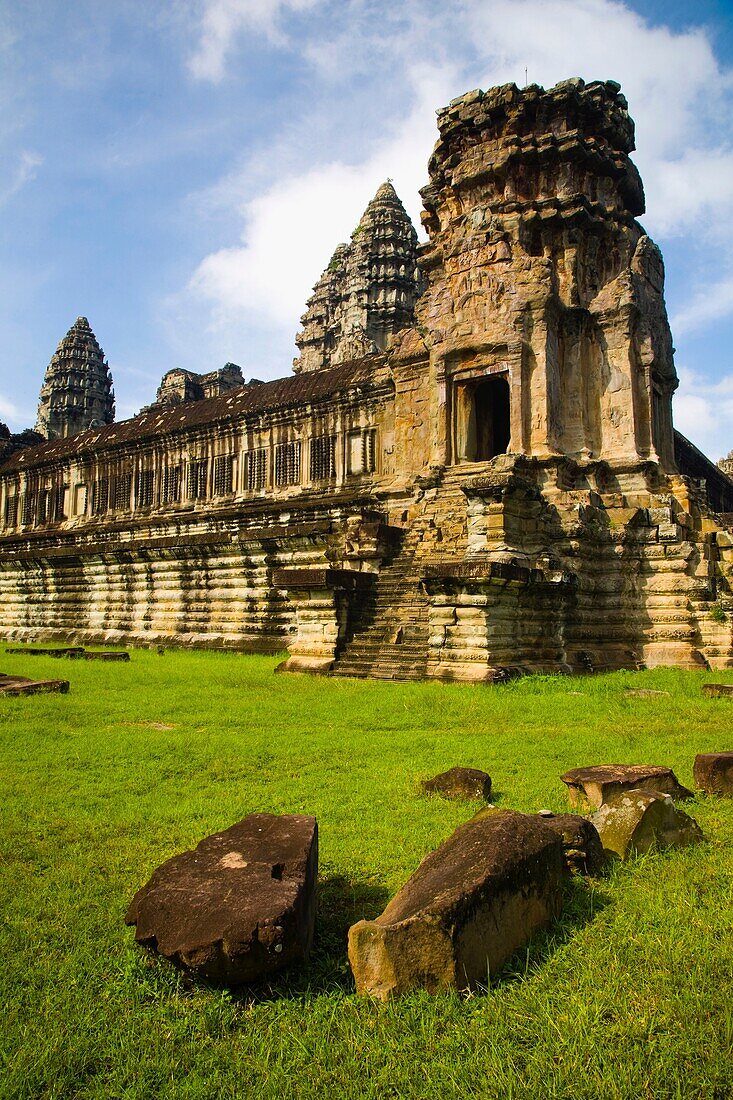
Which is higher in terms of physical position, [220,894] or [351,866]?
[220,894]

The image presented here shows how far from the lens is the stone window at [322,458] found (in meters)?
23.6

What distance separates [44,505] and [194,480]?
995cm

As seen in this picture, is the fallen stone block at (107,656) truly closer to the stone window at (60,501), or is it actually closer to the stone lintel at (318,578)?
the stone lintel at (318,578)

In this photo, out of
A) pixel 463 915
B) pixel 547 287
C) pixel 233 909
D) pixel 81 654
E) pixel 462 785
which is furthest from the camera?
pixel 547 287

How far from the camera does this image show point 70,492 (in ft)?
107

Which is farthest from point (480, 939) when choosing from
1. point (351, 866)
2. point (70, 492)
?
point (70, 492)

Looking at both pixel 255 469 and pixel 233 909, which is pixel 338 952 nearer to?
pixel 233 909

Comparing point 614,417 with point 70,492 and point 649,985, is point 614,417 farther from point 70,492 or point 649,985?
point 70,492

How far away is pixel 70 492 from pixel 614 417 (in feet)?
79.6

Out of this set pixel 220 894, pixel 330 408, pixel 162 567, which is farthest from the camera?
pixel 330 408

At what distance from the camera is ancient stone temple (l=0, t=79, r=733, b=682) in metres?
13.6

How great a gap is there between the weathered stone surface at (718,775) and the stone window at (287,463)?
20.2 metres

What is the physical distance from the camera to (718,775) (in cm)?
533

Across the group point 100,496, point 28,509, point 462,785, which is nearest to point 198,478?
point 100,496
